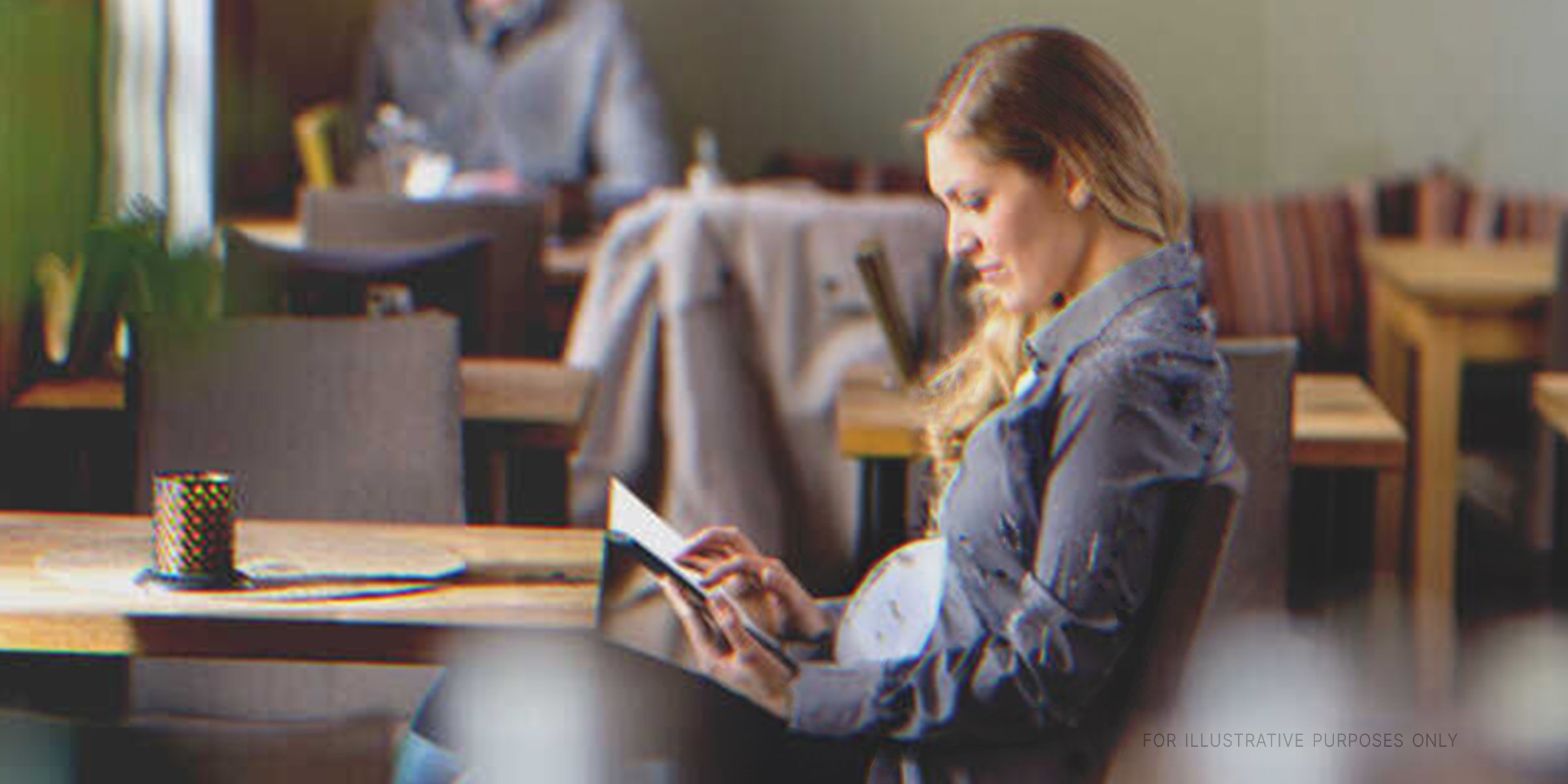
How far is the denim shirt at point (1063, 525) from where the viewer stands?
58.2 inches

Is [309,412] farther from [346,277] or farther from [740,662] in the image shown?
[740,662]

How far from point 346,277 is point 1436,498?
214 cm

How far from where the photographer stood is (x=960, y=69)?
1.73 metres

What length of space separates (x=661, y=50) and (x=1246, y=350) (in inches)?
158

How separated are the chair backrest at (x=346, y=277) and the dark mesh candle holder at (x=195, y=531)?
123cm

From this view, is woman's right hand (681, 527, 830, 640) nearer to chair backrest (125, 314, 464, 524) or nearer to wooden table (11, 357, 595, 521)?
chair backrest (125, 314, 464, 524)

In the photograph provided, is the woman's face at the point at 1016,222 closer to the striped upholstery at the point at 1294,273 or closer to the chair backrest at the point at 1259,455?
the chair backrest at the point at 1259,455

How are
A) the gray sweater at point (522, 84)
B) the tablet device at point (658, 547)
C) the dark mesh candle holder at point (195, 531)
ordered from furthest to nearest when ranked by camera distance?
the gray sweater at point (522, 84) → the dark mesh candle holder at point (195, 531) → the tablet device at point (658, 547)

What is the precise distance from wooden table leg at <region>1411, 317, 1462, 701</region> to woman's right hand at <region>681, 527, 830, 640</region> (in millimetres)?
2207

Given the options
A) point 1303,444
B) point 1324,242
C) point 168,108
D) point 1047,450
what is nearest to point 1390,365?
point 1324,242

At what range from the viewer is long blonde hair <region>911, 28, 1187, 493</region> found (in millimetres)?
1633

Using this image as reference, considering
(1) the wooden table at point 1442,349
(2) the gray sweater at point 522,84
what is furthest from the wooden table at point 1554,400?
(2) the gray sweater at point 522,84

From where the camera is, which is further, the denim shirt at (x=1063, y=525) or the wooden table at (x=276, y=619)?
the wooden table at (x=276, y=619)

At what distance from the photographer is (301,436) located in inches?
91.1
